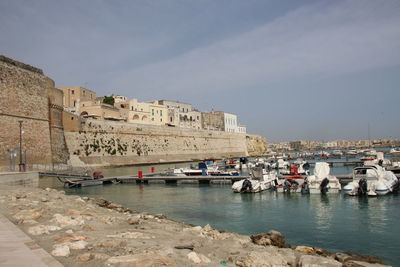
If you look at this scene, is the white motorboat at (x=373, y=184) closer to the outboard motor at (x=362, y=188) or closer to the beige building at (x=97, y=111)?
→ the outboard motor at (x=362, y=188)

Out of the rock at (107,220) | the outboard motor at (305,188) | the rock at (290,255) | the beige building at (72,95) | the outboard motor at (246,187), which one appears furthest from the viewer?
the beige building at (72,95)

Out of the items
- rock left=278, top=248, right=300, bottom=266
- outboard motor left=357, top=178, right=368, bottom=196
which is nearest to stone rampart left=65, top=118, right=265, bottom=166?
outboard motor left=357, top=178, right=368, bottom=196

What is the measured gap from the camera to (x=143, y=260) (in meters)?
4.98

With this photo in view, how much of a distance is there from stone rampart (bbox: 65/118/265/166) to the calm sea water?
1707cm

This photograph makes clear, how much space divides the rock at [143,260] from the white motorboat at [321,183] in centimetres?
1507

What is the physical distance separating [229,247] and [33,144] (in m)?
25.7

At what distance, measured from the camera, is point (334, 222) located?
12.1 metres

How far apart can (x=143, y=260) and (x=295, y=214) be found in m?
10.1

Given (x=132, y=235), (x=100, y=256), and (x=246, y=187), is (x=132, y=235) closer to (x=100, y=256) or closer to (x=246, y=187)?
(x=100, y=256)

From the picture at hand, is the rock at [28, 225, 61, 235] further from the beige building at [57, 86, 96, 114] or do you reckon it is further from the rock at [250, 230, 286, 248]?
the beige building at [57, 86, 96, 114]

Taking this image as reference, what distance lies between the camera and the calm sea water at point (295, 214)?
974cm

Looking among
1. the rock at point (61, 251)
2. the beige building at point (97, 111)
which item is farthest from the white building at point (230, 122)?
the rock at point (61, 251)

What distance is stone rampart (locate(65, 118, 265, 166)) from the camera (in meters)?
37.8

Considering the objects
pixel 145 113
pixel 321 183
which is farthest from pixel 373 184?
pixel 145 113
